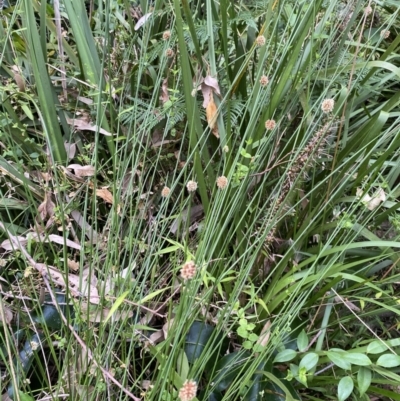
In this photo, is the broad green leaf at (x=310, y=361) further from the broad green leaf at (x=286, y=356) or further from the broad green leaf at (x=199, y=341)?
the broad green leaf at (x=199, y=341)

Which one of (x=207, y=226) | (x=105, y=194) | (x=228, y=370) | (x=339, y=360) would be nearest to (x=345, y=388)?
(x=339, y=360)

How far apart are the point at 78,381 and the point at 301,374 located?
35cm

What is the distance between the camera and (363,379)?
2.08ft

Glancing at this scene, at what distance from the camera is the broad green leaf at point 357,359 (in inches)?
23.9

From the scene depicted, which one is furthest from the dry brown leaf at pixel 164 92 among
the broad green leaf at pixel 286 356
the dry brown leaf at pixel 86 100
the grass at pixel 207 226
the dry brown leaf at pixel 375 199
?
the broad green leaf at pixel 286 356

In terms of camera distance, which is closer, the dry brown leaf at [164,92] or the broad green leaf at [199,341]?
the broad green leaf at [199,341]

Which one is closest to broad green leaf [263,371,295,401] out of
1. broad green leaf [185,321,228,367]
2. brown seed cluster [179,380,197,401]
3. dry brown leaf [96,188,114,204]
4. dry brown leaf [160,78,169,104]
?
broad green leaf [185,321,228,367]

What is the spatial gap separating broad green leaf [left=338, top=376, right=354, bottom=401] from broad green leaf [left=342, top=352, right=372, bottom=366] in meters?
0.03

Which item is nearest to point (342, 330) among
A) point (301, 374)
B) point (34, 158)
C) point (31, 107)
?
point (301, 374)

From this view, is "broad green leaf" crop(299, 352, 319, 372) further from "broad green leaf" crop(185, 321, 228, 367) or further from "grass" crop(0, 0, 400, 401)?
"broad green leaf" crop(185, 321, 228, 367)

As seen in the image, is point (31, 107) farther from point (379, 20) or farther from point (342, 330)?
point (379, 20)

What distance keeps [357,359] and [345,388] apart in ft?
0.15

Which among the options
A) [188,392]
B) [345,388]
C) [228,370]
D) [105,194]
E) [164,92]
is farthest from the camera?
[164,92]

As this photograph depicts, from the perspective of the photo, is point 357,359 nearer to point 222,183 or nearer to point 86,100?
point 222,183
